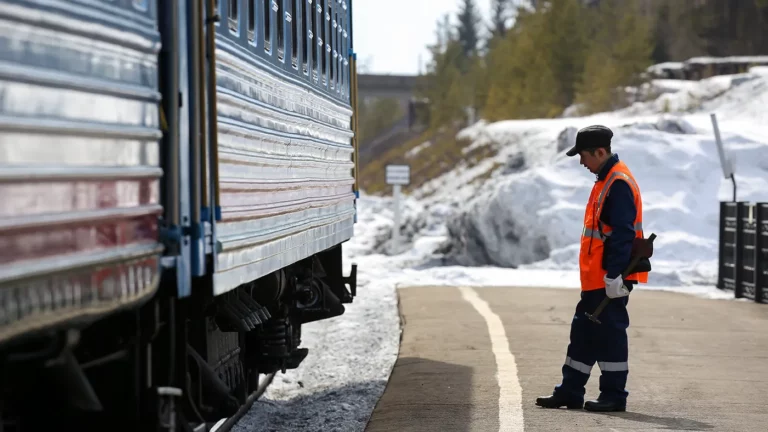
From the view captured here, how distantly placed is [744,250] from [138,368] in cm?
1404

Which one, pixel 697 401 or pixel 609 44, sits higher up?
pixel 609 44

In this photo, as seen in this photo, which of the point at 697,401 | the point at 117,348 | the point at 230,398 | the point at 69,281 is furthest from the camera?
the point at 697,401

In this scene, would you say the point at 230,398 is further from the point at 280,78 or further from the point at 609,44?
the point at 609,44

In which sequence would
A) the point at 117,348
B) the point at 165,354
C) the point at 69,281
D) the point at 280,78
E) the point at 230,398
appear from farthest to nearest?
the point at 280,78, the point at 230,398, the point at 165,354, the point at 117,348, the point at 69,281

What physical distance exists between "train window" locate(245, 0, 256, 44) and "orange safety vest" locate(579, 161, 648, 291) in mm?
2474

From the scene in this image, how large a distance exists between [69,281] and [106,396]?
3.89 ft

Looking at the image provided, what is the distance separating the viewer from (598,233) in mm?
Answer: 9047

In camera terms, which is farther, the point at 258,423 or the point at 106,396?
the point at 258,423

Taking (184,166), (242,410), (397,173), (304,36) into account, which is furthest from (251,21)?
(397,173)

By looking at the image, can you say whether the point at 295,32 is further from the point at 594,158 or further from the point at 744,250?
the point at 744,250

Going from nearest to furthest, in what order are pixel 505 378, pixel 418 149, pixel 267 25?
pixel 267 25 → pixel 505 378 → pixel 418 149

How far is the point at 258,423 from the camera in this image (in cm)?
1007

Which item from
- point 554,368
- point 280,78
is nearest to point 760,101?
point 554,368

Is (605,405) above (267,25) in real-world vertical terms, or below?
below
